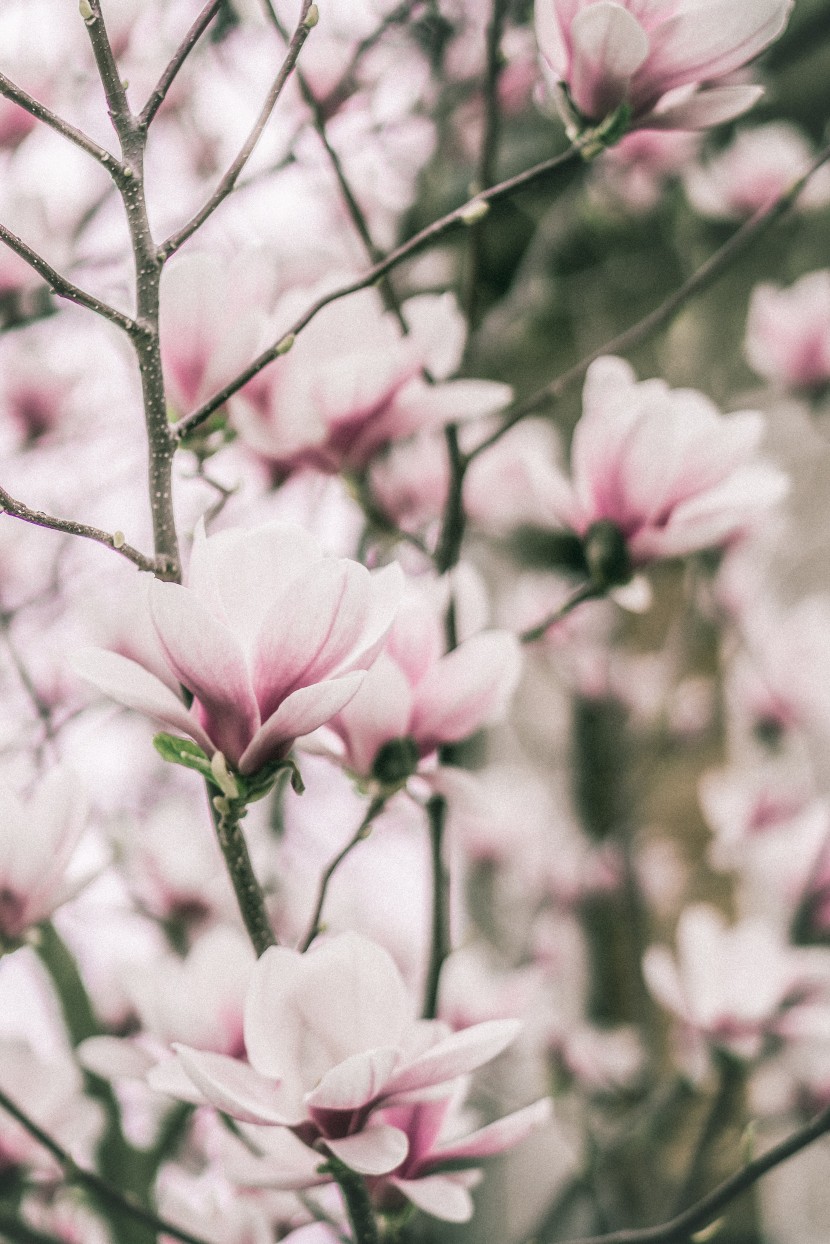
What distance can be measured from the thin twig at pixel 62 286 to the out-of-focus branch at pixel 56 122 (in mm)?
33

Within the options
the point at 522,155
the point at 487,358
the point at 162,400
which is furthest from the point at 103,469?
the point at 522,155

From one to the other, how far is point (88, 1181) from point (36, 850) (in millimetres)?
130

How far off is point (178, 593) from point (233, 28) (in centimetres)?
63

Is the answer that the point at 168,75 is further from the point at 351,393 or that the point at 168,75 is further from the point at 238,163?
the point at 351,393

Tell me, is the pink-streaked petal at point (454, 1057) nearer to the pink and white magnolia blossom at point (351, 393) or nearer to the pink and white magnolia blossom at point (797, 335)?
the pink and white magnolia blossom at point (351, 393)

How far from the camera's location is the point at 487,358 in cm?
109

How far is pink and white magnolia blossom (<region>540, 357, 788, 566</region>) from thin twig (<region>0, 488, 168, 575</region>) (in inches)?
8.5

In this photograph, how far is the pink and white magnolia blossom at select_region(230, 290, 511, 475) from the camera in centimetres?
41

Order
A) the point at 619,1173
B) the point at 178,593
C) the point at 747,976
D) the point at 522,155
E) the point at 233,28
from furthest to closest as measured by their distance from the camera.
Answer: the point at 522,155, the point at 619,1173, the point at 233,28, the point at 747,976, the point at 178,593

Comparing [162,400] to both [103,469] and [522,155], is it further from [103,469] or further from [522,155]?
[522,155]

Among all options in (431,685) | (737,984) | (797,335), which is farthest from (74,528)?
(797,335)

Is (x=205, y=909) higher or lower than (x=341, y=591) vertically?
lower

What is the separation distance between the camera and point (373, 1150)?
285 mm

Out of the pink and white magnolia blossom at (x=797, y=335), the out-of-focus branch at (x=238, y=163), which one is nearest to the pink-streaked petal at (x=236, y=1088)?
the out-of-focus branch at (x=238, y=163)
